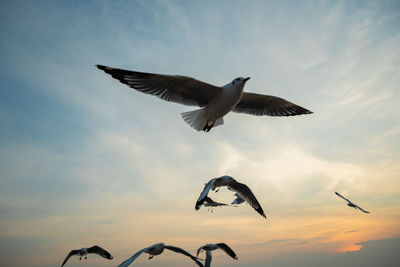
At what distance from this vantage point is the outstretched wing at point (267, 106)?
255 inches

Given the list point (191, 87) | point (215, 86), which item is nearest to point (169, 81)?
point (191, 87)

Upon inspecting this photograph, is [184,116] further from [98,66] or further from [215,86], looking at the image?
[98,66]

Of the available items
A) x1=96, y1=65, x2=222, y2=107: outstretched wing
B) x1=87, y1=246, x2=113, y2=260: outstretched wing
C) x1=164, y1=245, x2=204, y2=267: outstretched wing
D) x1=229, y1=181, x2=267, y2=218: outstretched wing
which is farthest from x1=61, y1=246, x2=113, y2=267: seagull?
x1=96, y1=65, x2=222, y2=107: outstretched wing

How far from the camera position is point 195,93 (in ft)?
18.7

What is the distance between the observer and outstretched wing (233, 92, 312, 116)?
6488 millimetres

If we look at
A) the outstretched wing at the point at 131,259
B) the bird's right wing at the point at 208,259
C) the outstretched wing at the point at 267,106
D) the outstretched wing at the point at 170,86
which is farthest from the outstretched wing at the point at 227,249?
the outstretched wing at the point at 267,106

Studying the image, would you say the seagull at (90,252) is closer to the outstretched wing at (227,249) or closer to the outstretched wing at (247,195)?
the outstretched wing at (227,249)

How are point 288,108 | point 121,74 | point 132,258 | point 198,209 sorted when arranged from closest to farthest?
point 132,258
point 198,209
point 121,74
point 288,108

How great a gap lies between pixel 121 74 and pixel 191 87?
1184 millimetres

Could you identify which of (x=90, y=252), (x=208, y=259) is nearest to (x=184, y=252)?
(x=208, y=259)

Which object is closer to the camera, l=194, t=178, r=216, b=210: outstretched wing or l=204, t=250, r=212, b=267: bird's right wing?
l=204, t=250, r=212, b=267: bird's right wing

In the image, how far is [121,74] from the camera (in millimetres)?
5000

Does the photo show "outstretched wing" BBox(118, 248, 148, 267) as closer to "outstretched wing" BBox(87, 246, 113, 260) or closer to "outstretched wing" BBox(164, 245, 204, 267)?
"outstretched wing" BBox(164, 245, 204, 267)

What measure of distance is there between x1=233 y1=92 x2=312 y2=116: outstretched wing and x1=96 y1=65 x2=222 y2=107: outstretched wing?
3.35 feet
